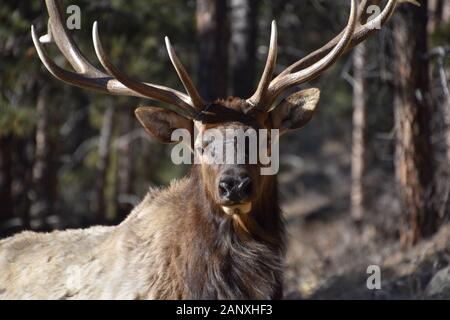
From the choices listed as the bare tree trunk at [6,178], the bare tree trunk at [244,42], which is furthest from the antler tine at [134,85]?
the bare tree trunk at [6,178]

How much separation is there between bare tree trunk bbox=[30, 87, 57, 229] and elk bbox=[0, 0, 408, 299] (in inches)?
420

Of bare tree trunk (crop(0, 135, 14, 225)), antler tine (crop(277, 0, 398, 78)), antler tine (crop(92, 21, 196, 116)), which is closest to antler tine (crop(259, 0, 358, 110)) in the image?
antler tine (crop(277, 0, 398, 78))

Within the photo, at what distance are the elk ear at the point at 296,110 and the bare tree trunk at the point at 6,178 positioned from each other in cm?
823

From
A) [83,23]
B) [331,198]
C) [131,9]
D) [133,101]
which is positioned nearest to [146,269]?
[83,23]

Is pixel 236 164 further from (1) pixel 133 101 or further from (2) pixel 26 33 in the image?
(1) pixel 133 101

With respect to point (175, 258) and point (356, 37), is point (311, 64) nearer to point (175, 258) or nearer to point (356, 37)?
point (356, 37)

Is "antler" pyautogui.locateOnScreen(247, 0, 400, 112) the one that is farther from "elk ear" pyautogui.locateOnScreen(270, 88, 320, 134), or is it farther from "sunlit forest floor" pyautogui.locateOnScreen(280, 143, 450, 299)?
"sunlit forest floor" pyautogui.locateOnScreen(280, 143, 450, 299)

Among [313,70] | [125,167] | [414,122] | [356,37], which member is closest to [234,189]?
[313,70]

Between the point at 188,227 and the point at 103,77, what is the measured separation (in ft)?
5.51

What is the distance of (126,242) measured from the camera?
655 centimetres

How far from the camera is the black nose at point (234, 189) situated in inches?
232

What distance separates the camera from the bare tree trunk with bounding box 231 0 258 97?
12.4 metres

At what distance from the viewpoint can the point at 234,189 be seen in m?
5.89

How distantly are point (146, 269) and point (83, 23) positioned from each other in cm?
776
